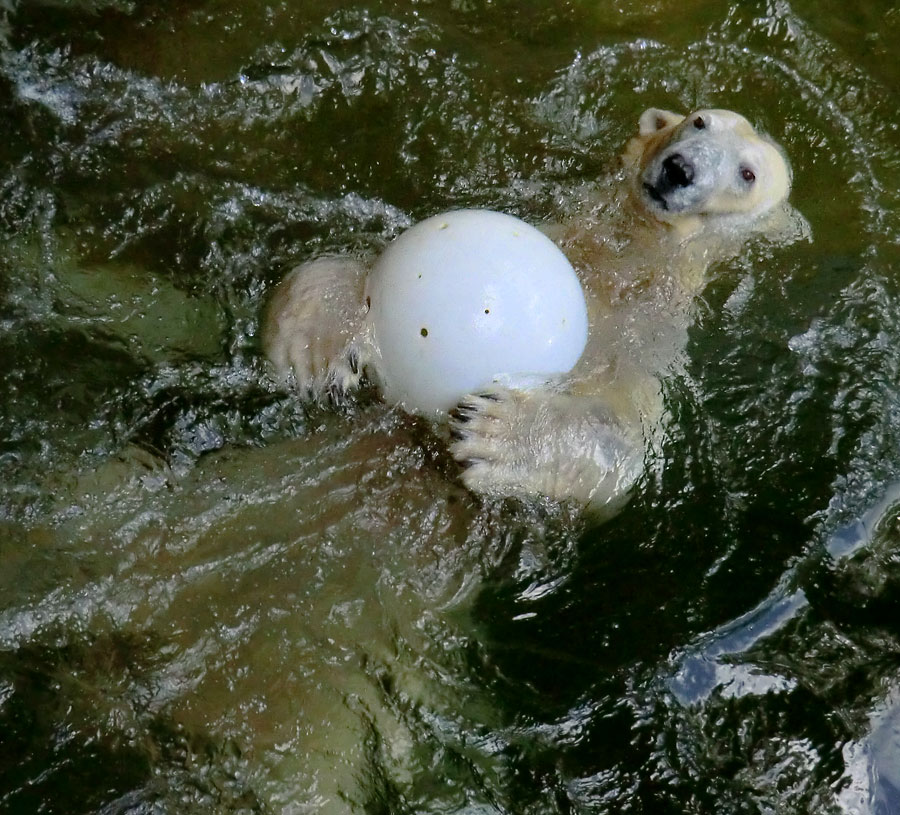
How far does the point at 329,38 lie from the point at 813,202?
210 centimetres

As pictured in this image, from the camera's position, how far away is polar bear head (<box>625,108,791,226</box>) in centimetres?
300

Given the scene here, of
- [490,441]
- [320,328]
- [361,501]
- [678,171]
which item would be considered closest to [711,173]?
[678,171]

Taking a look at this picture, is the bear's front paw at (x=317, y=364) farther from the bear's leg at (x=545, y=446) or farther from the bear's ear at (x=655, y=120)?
the bear's ear at (x=655, y=120)

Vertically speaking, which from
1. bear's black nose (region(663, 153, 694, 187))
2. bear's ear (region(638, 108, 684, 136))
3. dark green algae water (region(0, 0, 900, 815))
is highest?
bear's ear (region(638, 108, 684, 136))

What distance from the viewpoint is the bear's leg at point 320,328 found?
8.64 feet

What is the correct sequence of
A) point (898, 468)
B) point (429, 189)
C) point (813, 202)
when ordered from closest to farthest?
point (898, 468)
point (429, 189)
point (813, 202)

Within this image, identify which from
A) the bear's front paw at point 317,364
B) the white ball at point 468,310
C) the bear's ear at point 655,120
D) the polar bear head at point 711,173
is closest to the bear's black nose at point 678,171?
the polar bear head at point 711,173

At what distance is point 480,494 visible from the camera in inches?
110

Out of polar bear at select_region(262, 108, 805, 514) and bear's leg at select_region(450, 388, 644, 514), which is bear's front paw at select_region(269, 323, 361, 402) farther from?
bear's leg at select_region(450, 388, 644, 514)

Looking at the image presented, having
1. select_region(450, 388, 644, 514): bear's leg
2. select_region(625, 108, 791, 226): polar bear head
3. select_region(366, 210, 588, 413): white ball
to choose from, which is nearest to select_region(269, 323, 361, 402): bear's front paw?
select_region(366, 210, 588, 413): white ball

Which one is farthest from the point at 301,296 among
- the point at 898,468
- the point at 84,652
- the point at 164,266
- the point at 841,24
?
the point at 841,24

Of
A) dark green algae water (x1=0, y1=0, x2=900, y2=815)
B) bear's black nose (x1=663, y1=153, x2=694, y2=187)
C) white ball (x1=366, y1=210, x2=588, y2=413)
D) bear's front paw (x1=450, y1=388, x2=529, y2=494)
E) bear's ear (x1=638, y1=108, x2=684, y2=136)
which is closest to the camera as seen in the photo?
white ball (x1=366, y1=210, x2=588, y2=413)

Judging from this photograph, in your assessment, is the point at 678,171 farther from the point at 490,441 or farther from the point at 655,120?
the point at 490,441

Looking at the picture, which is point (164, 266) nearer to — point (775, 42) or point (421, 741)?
point (421, 741)
